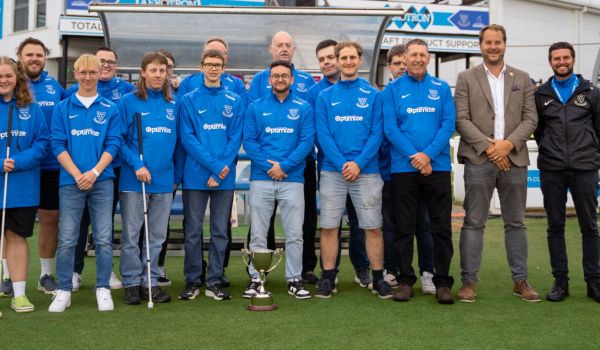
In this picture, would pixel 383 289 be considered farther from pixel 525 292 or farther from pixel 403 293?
pixel 525 292

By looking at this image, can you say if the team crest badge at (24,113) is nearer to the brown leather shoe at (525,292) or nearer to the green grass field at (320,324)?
the green grass field at (320,324)

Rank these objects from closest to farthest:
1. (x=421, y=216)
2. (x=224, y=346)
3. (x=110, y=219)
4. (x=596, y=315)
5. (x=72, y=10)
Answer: (x=224, y=346)
(x=596, y=315)
(x=110, y=219)
(x=421, y=216)
(x=72, y=10)

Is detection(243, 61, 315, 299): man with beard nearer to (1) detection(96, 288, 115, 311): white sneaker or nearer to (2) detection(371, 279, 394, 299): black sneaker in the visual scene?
(2) detection(371, 279, 394, 299): black sneaker

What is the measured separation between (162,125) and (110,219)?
2.55 feet

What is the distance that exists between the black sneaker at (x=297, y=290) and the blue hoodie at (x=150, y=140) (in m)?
1.19

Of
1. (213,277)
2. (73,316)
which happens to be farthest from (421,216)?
(73,316)

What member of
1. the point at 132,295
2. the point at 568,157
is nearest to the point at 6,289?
the point at 132,295

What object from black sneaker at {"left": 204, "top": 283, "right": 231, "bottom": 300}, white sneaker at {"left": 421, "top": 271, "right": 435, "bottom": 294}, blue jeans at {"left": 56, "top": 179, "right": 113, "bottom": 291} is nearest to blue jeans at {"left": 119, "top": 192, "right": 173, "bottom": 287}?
blue jeans at {"left": 56, "top": 179, "right": 113, "bottom": 291}

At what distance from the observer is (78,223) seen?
491cm

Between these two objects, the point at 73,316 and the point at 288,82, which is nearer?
the point at 73,316

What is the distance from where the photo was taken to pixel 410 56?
5.14 metres

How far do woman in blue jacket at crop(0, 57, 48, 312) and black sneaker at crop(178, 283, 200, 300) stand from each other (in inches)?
41.5

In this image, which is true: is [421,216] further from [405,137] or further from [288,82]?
[288,82]

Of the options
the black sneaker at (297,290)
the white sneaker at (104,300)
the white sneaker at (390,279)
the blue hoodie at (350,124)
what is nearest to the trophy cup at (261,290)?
the black sneaker at (297,290)
